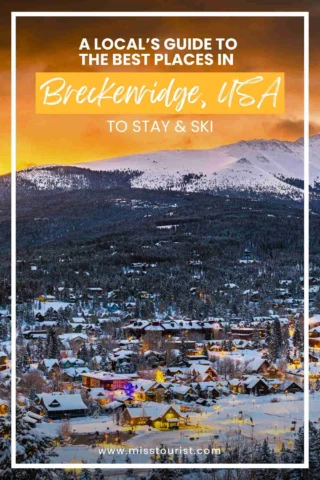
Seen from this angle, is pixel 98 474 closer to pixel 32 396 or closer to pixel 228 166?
pixel 32 396

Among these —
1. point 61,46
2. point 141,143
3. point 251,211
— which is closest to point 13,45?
point 61,46

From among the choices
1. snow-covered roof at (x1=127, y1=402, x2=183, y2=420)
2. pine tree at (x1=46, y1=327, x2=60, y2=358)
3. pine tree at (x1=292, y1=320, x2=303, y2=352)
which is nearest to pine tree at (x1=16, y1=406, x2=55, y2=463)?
snow-covered roof at (x1=127, y1=402, x2=183, y2=420)

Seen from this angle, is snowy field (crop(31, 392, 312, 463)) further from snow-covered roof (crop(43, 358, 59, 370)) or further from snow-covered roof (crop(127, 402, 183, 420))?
snow-covered roof (crop(43, 358, 59, 370))

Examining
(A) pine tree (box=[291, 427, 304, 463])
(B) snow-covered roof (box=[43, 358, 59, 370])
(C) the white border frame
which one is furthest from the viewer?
(B) snow-covered roof (box=[43, 358, 59, 370])

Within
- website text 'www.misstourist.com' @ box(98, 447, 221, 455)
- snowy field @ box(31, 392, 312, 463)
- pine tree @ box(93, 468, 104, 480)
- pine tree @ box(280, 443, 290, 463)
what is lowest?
pine tree @ box(93, 468, 104, 480)

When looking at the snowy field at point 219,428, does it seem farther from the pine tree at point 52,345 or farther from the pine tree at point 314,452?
the pine tree at point 52,345

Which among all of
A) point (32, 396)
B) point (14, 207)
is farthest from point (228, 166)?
point (32, 396)
